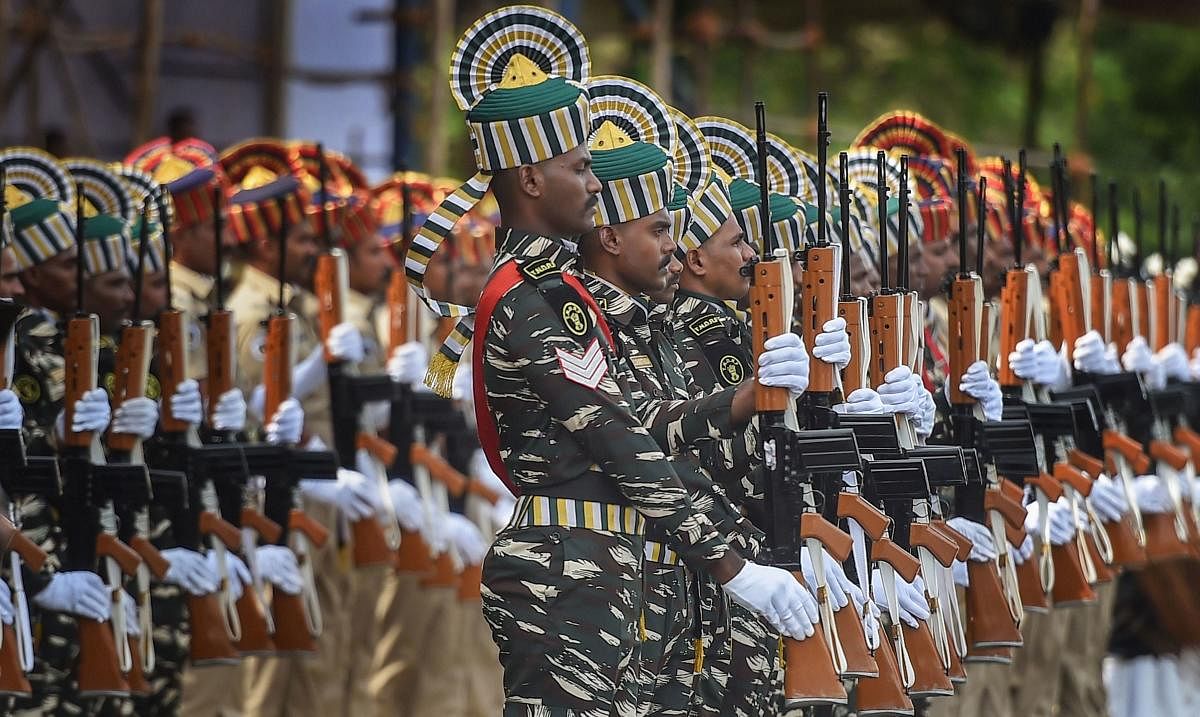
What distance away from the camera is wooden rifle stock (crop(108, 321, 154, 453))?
6922 millimetres

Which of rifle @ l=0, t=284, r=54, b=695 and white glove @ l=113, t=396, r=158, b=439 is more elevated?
white glove @ l=113, t=396, r=158, b=439

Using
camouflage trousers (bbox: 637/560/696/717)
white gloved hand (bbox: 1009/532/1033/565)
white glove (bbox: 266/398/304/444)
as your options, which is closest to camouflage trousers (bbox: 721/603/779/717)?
camouflage trousers (bbox: 637/560/696/717)

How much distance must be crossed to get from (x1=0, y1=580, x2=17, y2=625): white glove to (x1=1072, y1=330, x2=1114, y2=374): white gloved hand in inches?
156

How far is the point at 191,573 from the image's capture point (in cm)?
725

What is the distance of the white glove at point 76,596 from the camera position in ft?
22.1

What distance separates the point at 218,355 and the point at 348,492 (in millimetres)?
1035

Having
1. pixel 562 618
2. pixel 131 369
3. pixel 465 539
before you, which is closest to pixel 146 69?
pixel 465 539

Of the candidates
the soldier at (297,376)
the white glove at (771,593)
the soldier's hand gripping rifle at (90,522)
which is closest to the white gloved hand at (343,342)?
the soldier at (297,376)

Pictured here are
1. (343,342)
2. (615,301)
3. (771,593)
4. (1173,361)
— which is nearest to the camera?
(771,593)

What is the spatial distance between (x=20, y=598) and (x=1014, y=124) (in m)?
18.1

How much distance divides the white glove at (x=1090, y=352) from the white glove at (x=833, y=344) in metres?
2.53

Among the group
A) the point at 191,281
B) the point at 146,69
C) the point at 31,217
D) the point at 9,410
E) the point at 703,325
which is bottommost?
the point at 9,410

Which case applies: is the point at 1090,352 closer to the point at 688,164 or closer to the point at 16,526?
the point at 688,164

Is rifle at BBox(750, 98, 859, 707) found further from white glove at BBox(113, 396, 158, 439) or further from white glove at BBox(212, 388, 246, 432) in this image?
white glove at BBox(212, 388, 246, 432)
